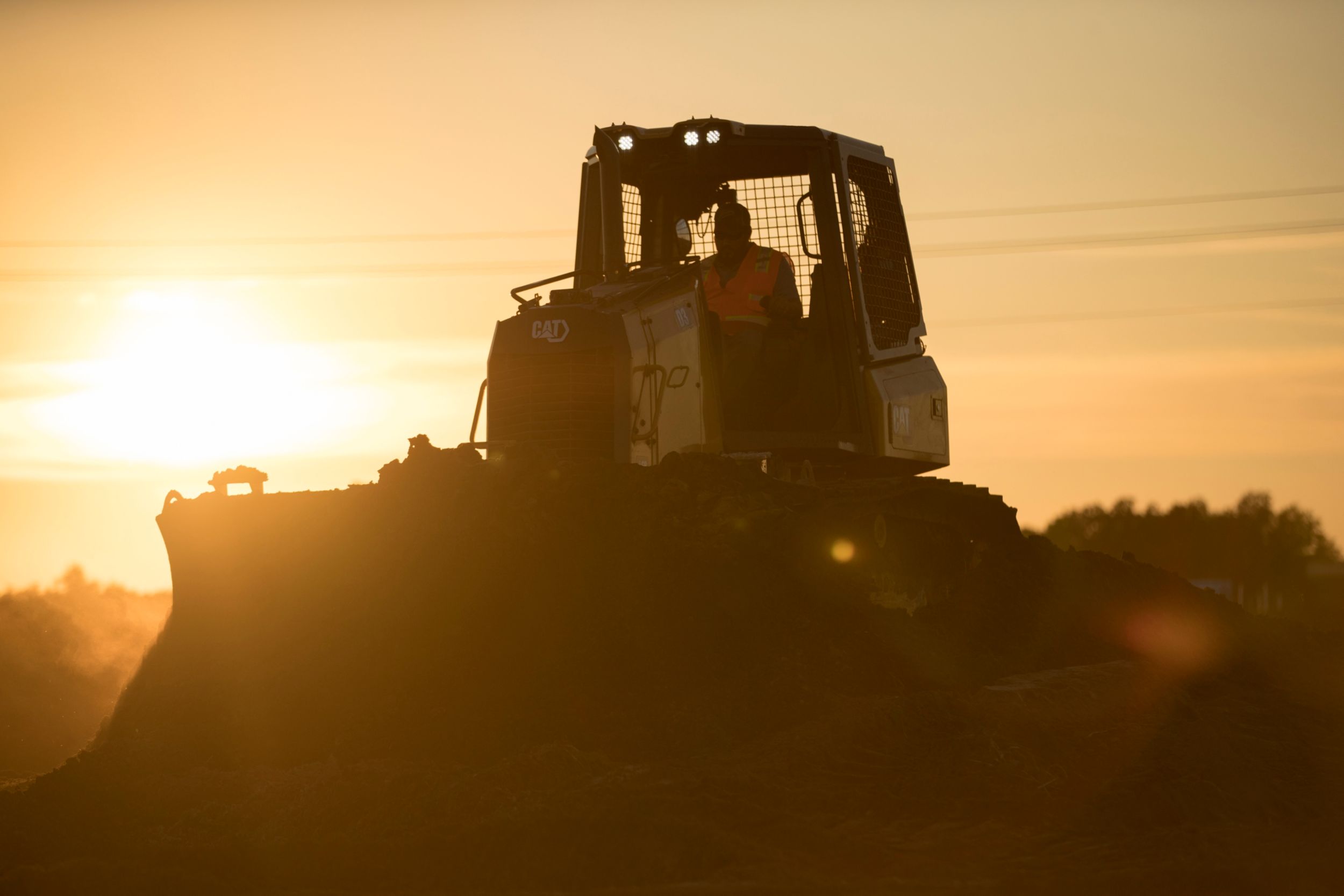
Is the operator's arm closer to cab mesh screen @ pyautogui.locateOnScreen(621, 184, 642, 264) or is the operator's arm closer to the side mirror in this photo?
the side mirror

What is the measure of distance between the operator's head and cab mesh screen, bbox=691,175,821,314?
252 mm

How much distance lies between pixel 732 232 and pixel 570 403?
61.4 inches

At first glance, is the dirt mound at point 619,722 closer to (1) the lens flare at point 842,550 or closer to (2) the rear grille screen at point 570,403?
(1) the lens flare at point 842,550

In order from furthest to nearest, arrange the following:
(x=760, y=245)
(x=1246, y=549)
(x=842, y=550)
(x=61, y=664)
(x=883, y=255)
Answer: (x=1246, y=549) → (x=61, y=664) → (x=883, y=255) → (x=760, y=245) → (x=842, y=550)

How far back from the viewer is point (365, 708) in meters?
9.34

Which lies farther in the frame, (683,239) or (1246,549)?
(1246,549)

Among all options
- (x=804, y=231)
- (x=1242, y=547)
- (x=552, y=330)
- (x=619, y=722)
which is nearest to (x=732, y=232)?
(x=804, y=231)

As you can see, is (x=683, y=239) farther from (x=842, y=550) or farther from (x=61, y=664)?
(x=61, y=664)

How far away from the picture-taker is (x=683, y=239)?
39.0 ft

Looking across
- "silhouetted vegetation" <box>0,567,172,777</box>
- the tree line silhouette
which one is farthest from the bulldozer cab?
the tree line silhouette

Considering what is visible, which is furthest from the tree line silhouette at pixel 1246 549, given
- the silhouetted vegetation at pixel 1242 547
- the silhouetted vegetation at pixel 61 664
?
the silhouetted vegetation at pixel 61 664

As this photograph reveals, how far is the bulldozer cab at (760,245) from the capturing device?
1066cm

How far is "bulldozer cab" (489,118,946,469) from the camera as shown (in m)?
10.7

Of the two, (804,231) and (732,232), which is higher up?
(804,231)
